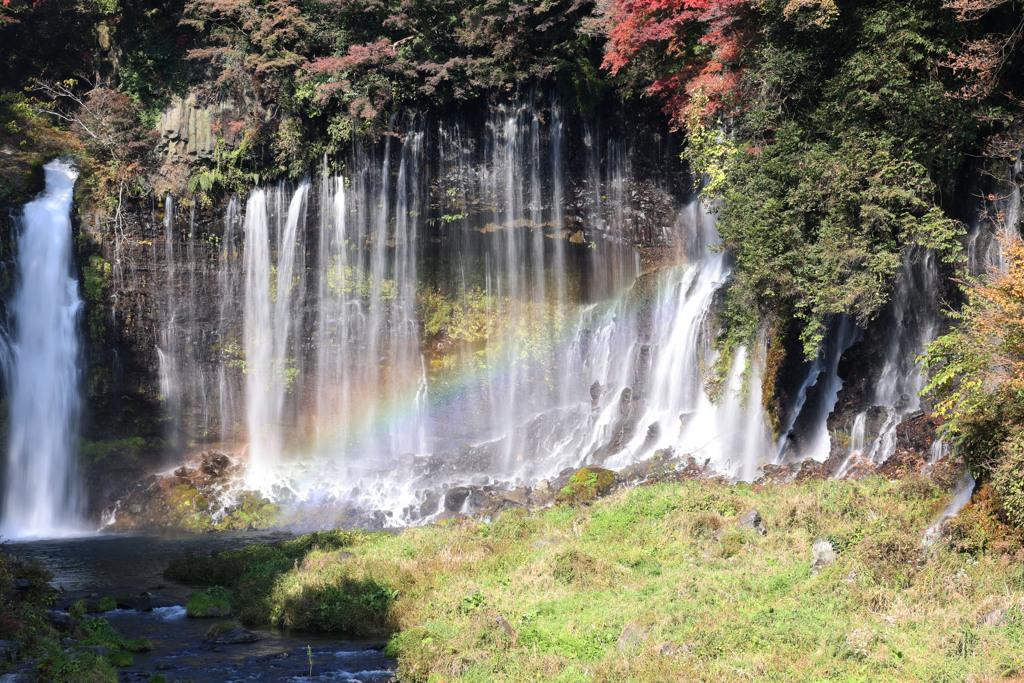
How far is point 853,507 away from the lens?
13219 millimetres

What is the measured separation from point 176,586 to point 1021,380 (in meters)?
14.8

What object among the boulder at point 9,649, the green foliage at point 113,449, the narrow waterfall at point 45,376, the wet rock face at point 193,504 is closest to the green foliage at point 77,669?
the boulder at point 9,649

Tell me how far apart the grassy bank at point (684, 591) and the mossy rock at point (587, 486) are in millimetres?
2370

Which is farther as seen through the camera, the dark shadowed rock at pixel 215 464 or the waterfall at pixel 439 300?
the dark shadowed rock at pixel 215 464

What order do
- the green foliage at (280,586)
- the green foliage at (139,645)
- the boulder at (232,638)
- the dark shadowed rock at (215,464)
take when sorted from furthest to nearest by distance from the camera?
the dark shadowed rock at (215,464)
the green foliage at (280,586)
the boulder at (232,638)
the green foliage at (139,645)

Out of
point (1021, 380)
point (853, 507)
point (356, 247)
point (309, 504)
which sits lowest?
point (309, 504)

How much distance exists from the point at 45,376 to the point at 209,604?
16.6 m

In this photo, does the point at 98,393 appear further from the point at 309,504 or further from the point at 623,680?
the point at 623,680

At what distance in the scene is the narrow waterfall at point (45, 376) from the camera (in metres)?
26.8

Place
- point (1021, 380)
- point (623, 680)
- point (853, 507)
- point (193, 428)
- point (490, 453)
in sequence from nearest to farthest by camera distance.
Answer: point (623, 680) → point (1021, 380) → point (853, 507) → point (490, 453) → point (193, 428)

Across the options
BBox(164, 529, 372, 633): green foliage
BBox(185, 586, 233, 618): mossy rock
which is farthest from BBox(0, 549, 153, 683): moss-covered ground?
BBox(164, 529, 372, 633): green foliage

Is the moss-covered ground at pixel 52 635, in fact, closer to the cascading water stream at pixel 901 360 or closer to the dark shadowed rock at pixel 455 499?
the dark shadowed rock at pixel 455 499

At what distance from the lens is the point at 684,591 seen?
37.3ft

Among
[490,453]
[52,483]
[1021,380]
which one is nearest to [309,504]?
[490,453]
